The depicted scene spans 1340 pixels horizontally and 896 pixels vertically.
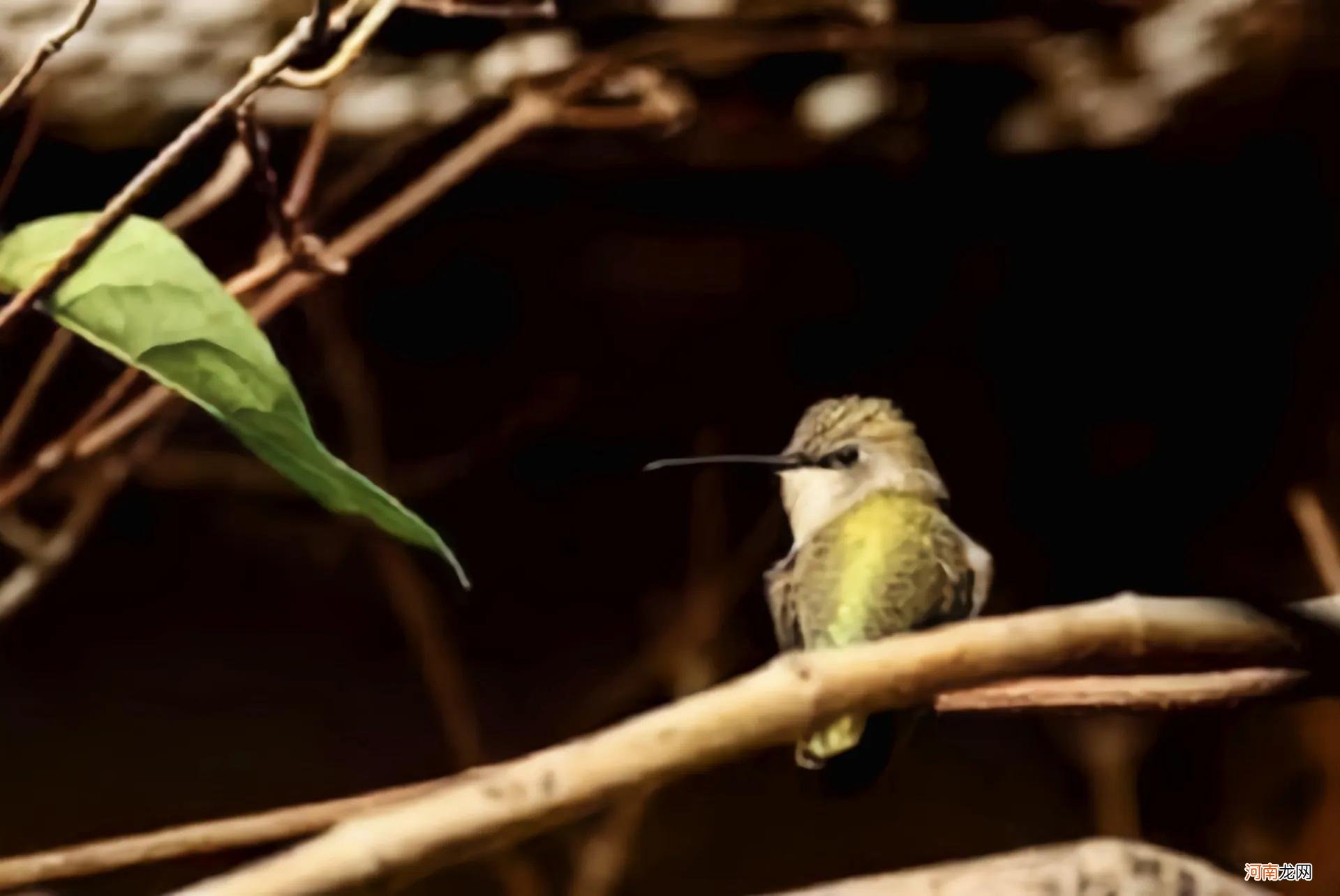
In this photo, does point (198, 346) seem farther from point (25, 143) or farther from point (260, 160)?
point (25, 143)

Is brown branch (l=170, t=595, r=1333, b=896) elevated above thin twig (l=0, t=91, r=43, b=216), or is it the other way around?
thin twig (l=0, t=91, r=43, b=216)

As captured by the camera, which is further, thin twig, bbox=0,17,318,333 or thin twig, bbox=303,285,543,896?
thin twig, bbox=303,285,543,896

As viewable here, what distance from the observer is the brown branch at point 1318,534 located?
0.83 metres

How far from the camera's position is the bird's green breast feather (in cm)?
66

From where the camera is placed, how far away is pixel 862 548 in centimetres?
68

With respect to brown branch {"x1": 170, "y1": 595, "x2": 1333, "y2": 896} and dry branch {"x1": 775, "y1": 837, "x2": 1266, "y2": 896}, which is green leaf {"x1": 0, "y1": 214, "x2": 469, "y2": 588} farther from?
dry branch {"x1": 775, "y1": 837, "x2": 1266, "y2": 896}

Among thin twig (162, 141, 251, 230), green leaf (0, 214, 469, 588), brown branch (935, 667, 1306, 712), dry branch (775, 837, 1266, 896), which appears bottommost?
dry branch (775, 837, 1266, 896)

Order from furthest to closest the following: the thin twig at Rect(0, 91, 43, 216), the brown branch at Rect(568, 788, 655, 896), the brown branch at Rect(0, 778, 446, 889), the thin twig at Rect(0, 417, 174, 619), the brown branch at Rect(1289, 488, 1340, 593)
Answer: the brown branch at Rect(568, 788, 655, 896) → the thin twig at Rect(0, 417, 174, 619) → the brown branch at Rect(1289, 488, 1340, 593) → the thin twig at Rect(0, 91, 43, 216) → the brown branch at Rect(0, 778, 446, 889)

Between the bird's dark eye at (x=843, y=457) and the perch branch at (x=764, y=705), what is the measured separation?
14 cm

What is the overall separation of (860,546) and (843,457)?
0.05 m

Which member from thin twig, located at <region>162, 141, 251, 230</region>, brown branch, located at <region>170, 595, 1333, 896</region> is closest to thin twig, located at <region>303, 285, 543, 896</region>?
thin twig, located at <region>162, 141, 251, 230</region>

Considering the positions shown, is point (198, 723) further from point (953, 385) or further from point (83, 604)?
point (953, 385)

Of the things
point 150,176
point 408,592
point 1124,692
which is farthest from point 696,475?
point 150,176

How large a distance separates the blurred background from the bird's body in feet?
0.78
